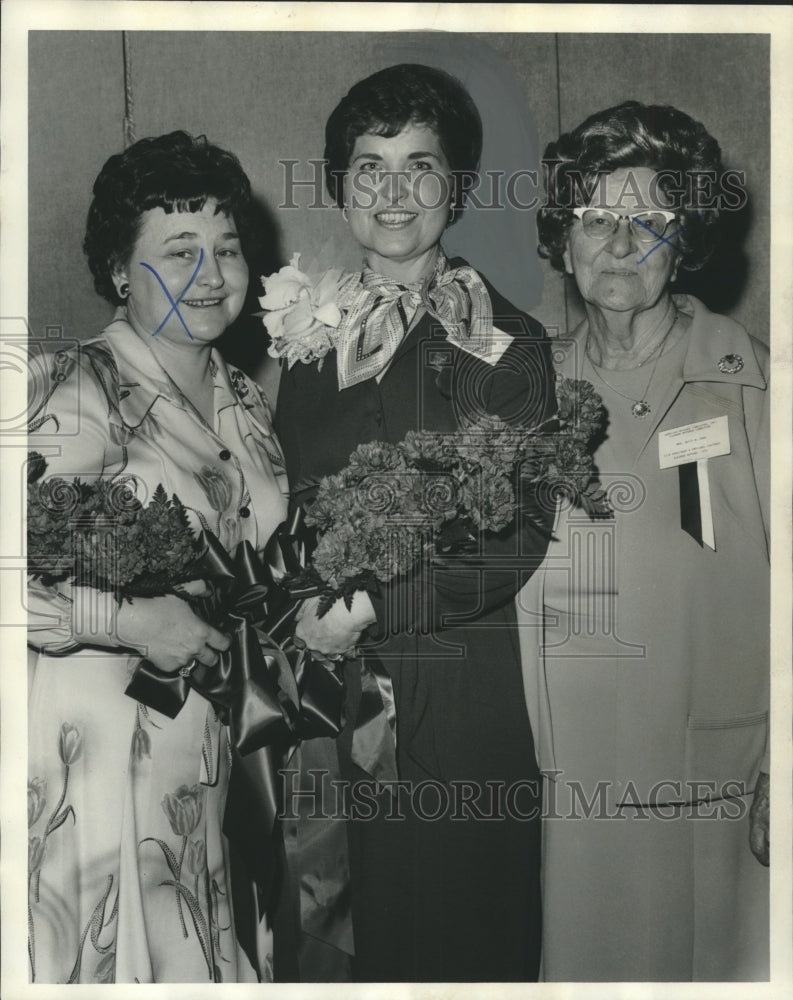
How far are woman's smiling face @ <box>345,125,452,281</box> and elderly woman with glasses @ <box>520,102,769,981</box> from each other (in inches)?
8.5

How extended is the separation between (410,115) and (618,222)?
0.46 metres

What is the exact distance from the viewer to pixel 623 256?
2.17 meters

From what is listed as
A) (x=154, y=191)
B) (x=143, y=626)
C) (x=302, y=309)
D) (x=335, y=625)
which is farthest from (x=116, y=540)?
(x=154, y=191)

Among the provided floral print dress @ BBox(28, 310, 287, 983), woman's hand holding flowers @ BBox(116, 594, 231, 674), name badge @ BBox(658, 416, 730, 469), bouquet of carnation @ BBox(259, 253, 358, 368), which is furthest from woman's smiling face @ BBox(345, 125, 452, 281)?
woman's hand holding flowers @ BBox(116, 594, 231, 674)

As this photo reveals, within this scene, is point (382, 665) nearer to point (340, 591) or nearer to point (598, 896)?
point (340, 591)

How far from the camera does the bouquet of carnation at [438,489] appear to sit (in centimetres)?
210

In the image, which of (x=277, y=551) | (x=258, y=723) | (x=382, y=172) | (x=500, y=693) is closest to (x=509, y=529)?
(x=500, y=693)

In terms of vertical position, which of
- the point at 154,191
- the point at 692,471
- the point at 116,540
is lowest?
the point at 116,540

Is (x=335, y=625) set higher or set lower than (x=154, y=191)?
lower

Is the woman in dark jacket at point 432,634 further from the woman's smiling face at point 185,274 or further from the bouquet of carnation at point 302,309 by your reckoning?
the woman's smiling face at point 185,274

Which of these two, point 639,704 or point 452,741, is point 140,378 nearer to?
point 452,741

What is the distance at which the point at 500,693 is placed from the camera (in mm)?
2148

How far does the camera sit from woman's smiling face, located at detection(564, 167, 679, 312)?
216 centimetres

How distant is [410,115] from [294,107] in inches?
9.2
